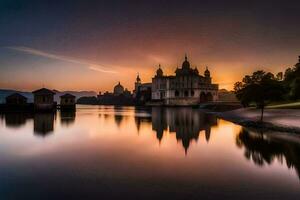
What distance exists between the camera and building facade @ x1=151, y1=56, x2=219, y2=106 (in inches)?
5458

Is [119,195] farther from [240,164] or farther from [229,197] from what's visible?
[240,164]

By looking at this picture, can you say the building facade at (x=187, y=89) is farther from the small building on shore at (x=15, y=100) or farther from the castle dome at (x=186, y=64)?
the small building on shore at (x=15, y=100)

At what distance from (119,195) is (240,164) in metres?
7.88

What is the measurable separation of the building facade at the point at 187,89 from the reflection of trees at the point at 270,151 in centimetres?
11531

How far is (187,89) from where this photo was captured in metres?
140

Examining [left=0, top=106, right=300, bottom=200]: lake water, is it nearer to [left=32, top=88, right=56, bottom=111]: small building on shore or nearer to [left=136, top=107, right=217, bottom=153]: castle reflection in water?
[left=136, top=107, right=217, bottom=153]: castle reflection in water

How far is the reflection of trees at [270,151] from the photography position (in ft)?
48.5

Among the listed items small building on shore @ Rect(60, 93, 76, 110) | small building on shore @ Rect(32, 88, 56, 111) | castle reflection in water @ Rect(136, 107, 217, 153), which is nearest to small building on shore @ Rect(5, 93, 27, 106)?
small building on shore @ Rect(32, 88, 56, 111)

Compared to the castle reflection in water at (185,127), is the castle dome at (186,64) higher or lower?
higher

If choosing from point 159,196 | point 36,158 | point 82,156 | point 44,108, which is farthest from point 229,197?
point 44,108

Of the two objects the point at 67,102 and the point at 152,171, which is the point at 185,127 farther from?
the point at 67,102

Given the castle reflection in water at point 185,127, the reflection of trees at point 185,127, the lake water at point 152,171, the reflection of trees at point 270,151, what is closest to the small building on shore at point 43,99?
the castle reflection in water at point 185,127

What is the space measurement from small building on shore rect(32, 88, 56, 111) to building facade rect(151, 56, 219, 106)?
8208 centimetres

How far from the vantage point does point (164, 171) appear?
12766 millimetres
